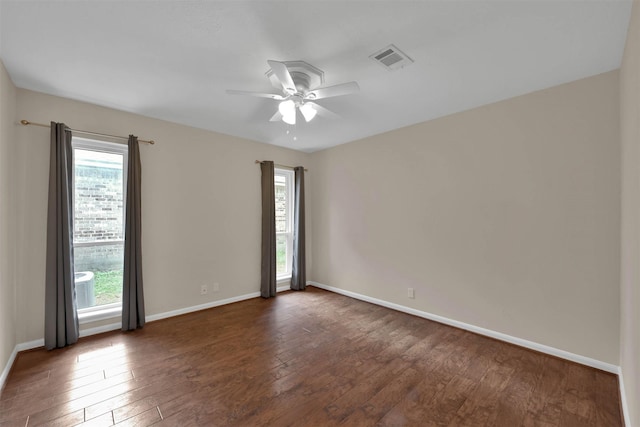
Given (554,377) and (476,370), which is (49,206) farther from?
(554,377)

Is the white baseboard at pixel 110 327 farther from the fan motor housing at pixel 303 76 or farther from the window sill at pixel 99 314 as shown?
the fan motor housing at pixel 303 76

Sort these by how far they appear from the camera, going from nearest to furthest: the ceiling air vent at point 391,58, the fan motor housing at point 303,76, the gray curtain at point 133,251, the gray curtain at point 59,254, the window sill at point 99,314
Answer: the ceiling air vent at point 391,58 < the fan motor housing at point 303,76 < the gray curtain at point 59,254 < the window sill at point 99,314 < the gray curtain at point 133,251

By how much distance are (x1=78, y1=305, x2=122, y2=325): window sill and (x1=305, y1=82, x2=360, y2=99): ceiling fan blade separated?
3.28 meters

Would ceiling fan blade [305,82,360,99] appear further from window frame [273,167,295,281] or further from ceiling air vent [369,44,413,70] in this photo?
window frame [273,167,295,281]

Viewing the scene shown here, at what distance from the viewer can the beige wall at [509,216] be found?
2.38m

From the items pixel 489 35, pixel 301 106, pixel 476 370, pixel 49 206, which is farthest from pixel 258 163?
pixel 476 370

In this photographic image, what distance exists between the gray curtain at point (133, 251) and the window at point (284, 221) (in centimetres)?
221

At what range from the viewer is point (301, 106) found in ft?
8.33

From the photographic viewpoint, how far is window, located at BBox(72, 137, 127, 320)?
306 cm

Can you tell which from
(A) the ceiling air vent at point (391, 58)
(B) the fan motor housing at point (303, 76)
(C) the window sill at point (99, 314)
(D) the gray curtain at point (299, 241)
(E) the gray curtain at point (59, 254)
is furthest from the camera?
(D) the gray curtain at point (299, 241)

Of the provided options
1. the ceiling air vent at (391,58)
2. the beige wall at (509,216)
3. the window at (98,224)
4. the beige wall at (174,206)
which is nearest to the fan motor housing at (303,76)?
the ceiling air vent at (391,58)

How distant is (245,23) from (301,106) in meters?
0.86

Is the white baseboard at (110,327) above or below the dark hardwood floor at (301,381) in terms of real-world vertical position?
above

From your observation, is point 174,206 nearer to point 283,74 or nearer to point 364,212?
point 283,74
